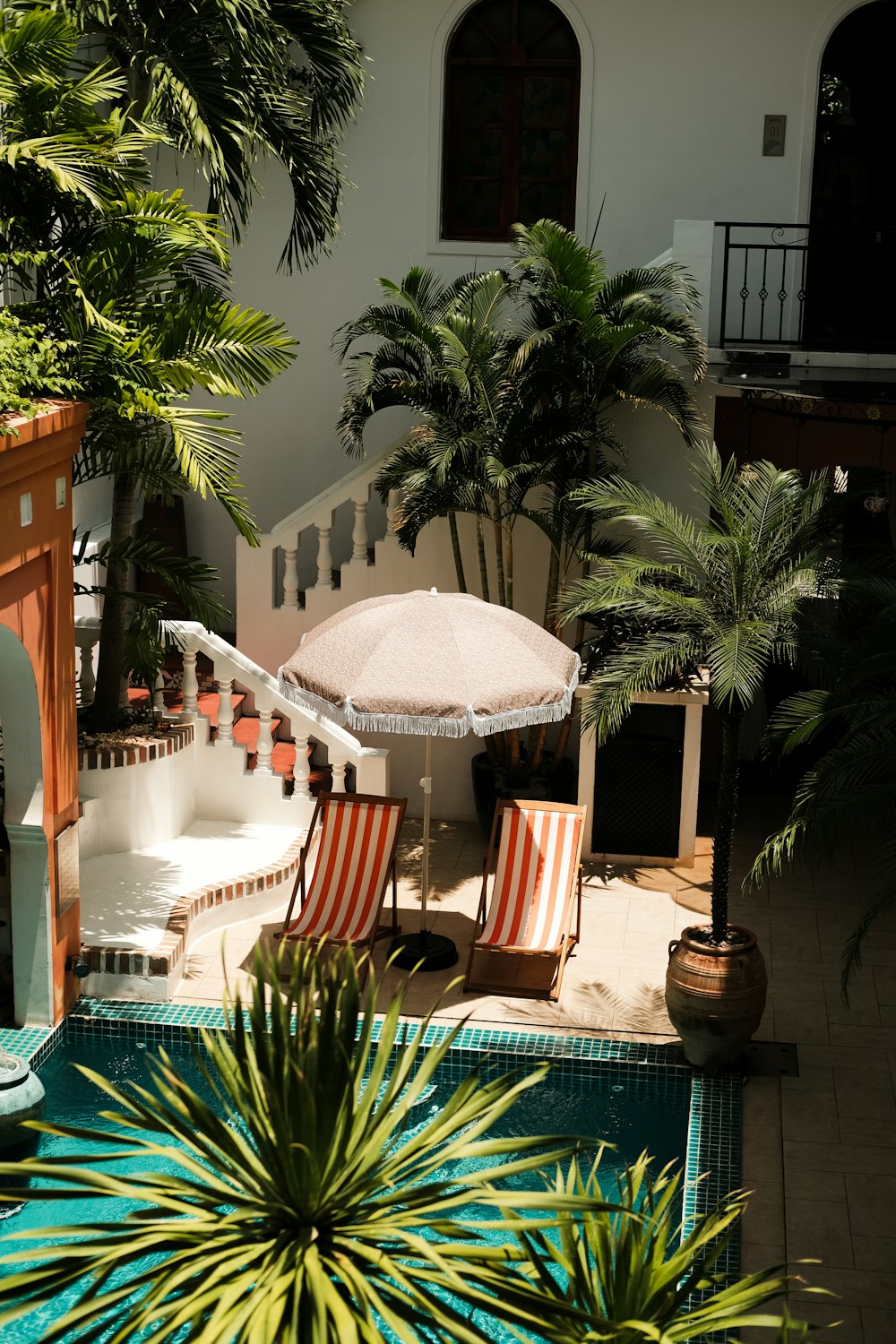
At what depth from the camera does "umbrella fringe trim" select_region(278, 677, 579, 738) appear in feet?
30.9

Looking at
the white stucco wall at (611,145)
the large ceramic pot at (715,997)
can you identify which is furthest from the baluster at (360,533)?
the large ceramic pot at (715,997)

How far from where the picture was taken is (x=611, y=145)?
14.9 meters

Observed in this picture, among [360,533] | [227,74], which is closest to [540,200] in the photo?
[360,533]

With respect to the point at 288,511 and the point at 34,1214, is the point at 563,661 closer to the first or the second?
the point at 34,1214

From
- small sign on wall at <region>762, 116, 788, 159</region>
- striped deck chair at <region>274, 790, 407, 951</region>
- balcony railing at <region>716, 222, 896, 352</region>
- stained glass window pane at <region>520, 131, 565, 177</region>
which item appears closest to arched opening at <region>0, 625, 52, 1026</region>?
striped deck chair at <region>274, 790, 407, 951</region>

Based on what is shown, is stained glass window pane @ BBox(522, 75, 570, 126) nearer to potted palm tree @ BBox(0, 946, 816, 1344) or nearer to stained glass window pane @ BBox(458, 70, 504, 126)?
stained glass window pane @ BBox(458, 70, 504, 126)

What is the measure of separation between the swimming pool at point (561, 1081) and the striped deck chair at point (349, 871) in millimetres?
990

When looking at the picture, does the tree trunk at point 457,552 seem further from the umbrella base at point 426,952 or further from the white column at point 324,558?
the umbrella base at point 426,952

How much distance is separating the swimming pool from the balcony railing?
805 centimetres

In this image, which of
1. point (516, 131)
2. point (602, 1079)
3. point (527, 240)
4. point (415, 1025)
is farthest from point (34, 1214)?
point (516, 131)

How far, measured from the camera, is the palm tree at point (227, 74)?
34.2 ft

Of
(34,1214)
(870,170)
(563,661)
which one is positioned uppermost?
(870,170)

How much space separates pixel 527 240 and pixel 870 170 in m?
5.61

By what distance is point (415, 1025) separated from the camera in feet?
31.5
